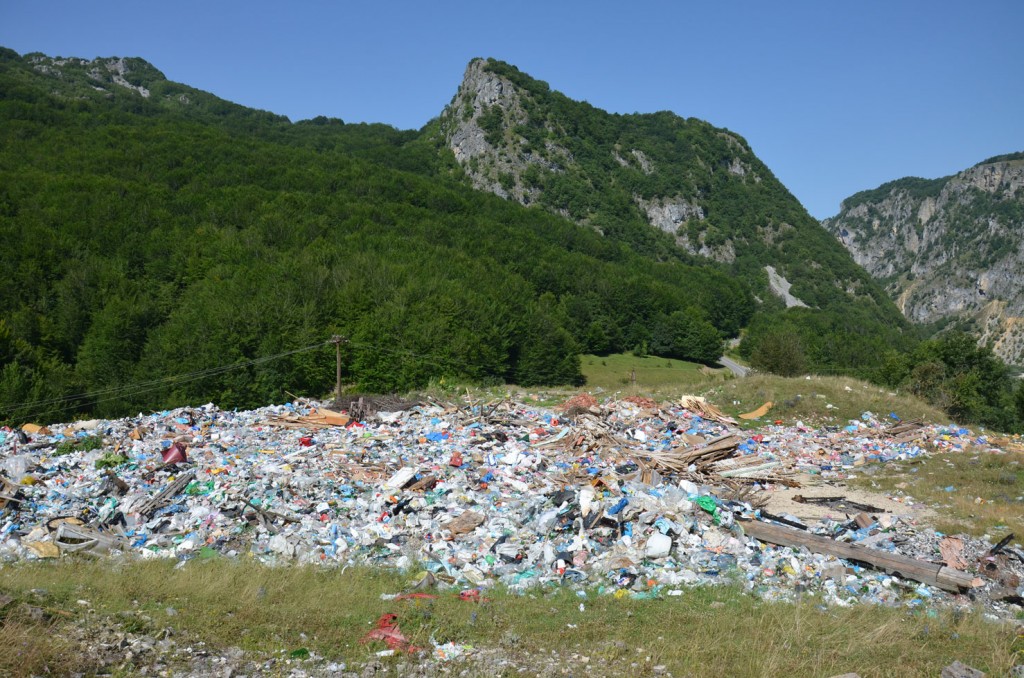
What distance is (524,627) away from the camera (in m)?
6.29

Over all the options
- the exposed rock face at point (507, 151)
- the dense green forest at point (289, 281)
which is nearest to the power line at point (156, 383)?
the dense green forest at point (289, 281)

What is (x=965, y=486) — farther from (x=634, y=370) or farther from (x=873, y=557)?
(x=634, y=370)

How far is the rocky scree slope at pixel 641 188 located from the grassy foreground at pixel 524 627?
393 ft

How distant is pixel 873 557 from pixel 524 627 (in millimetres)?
4617

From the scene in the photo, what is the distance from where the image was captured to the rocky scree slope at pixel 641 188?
13350 cm

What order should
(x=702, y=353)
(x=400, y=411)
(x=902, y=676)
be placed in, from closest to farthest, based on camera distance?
(x=902, y=676) → (x=400, y=411) → (x=702, y=353)

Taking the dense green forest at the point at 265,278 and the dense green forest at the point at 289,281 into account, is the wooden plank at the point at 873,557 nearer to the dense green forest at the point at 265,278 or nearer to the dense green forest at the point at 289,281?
the dense green forest at the point at 289,281

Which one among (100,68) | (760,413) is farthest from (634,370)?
(100,68)

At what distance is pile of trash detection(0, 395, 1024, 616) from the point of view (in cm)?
806

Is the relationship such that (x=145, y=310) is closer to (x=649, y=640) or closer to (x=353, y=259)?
(x=353, y=259)

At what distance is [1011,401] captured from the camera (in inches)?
1927

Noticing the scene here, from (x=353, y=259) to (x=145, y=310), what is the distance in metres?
17.0

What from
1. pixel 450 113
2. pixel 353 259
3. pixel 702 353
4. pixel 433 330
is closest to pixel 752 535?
pixel 433 330

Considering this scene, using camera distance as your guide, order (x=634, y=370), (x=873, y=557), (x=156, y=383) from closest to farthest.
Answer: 1. (x=873, y=557)
2. (x=156, y=383)
3. (x=634, y=370)
